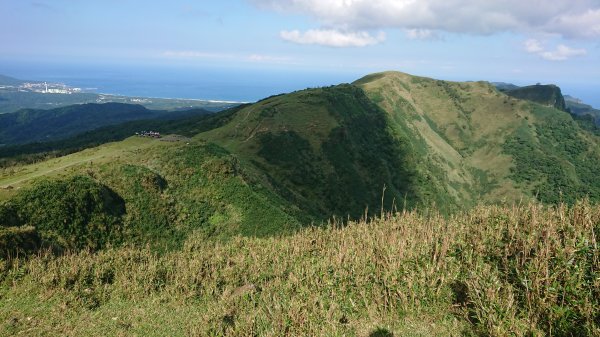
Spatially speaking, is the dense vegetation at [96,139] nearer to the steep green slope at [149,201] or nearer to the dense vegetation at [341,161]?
the dense vegetation at [341,161]

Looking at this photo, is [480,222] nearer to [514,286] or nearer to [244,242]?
[514,286]

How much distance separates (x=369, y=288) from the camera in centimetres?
1239

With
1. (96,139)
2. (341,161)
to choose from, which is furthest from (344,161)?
(96,139)

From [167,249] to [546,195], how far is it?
5307 inches

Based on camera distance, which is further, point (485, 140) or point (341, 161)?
point (485, 140)

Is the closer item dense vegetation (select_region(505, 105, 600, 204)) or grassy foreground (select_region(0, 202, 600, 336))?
grassy foreground (select_region(0, 202, 600, 336))

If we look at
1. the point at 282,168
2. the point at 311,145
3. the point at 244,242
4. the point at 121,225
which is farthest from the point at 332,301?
the point at 311,145

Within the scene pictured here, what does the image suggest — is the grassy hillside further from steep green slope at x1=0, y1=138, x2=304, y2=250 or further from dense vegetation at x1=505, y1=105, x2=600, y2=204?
steep green slope at x1=0, y1=138, x2=304, y2=250

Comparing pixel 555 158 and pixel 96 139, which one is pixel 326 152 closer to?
pixel 96 139

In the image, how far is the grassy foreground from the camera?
973cm

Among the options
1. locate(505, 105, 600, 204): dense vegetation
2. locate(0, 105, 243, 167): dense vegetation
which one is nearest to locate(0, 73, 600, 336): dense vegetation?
locate(0, 105, 243, 167): dense vegetation

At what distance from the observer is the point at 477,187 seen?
137 metres

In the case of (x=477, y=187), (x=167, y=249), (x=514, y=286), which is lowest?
(x=477, y=187)

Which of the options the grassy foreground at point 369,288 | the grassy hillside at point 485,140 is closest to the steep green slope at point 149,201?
the grassy foreground at point 369,288
